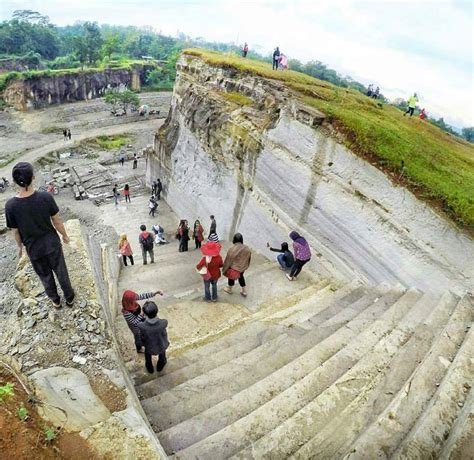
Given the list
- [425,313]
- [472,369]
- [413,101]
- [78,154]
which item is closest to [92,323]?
[472,369]

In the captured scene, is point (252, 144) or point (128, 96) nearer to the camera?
point (252, 144)

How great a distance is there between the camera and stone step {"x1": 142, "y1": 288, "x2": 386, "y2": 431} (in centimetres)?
435

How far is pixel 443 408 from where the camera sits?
3.97 meters

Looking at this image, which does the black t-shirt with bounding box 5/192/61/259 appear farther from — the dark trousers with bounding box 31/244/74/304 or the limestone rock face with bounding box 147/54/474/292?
the limestone rock face with bounding box 147/54/474/292

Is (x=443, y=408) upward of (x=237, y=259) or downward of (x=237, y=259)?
upward

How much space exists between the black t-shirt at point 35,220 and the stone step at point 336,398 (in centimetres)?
319

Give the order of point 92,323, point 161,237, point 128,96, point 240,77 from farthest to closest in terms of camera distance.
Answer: point 128,96 < point 161,237 < point 240,77 < point 92,323

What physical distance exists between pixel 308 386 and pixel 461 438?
1.60 m

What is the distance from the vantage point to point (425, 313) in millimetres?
6273

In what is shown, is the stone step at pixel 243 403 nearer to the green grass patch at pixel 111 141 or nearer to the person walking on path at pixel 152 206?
the person walking on path at pixel 152 206

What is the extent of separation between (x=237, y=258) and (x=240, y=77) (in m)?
8.49

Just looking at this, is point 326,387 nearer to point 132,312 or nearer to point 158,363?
point 158,363

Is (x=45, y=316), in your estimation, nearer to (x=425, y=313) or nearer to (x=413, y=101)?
(x=425, y=313)

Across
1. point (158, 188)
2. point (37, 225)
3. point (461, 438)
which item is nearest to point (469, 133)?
point (158, 188)
